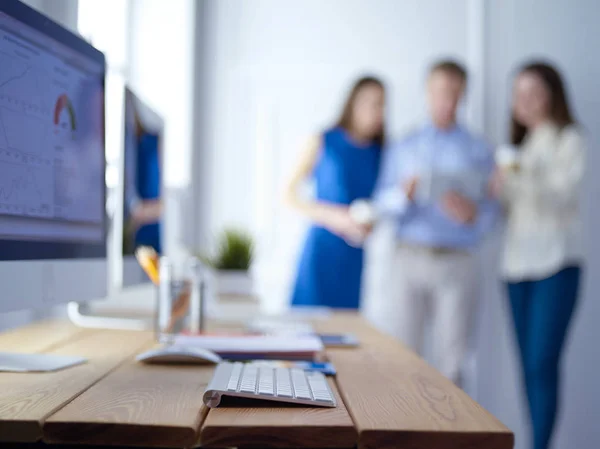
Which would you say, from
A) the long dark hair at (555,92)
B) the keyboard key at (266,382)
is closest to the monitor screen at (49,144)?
the keyboard key at (266,382)

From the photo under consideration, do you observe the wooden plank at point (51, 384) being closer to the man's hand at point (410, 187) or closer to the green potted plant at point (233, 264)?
the green potted plant at point (233, 264)

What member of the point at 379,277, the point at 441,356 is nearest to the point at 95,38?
the point at 379,277

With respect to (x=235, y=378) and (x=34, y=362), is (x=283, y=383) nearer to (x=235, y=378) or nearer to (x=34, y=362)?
(x=235, y=378)

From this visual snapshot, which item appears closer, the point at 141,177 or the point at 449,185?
the point at 141,177

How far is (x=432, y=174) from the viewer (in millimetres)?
2828

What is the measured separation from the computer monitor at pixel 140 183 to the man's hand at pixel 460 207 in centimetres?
132

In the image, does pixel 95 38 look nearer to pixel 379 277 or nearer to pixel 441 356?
pixel 379 277

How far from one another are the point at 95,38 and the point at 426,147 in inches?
57.7

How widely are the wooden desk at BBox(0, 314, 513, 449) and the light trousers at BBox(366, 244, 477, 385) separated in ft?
6.19

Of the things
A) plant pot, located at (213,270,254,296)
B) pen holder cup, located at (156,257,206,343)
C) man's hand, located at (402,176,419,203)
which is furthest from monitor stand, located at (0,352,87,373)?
man's hand, located at (402,176,419,203)

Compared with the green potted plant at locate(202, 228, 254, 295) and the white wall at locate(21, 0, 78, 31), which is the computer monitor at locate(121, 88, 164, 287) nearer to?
the white wall at locate(21, 0, 78, 31)

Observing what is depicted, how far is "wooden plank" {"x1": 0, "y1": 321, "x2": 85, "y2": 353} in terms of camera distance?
1275 millimetres

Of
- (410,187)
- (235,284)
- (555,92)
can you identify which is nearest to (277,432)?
(235,284)

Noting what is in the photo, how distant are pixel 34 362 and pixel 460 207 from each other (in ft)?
6.82
